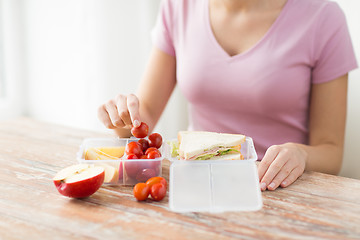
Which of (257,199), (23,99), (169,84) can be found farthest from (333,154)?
(23,99)

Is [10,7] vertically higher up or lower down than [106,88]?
higher up

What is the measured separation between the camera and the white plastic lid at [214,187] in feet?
2.74

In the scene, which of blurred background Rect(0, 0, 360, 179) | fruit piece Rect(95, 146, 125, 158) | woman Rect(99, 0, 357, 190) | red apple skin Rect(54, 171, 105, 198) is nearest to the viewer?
red apple skin Rect(54, 171, 105, 198)

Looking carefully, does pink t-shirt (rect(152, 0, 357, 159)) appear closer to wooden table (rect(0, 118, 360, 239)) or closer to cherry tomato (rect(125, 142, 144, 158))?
wooden table (rect(0, 118, 360, 239))

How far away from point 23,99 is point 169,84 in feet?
3.38

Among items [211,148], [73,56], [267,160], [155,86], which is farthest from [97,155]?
[73,56]

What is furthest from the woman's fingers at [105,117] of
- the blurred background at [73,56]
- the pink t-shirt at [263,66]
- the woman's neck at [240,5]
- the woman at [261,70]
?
the blurred background at [73,56]

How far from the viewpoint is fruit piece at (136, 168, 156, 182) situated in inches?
36.7

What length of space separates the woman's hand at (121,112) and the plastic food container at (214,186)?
171 mm

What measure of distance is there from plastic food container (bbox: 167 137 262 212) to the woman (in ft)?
0.88

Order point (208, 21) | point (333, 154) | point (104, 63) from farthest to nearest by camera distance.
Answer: point (104, 63)
point (208, 21)
point (333, 154)

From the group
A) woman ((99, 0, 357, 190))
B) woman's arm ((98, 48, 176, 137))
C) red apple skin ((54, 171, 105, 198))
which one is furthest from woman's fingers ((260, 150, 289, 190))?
woman's arm ((98, 48, 176, 137))

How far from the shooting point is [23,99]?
216 cm

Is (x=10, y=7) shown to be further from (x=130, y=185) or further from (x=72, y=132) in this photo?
(x=130, y=185)
